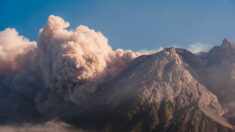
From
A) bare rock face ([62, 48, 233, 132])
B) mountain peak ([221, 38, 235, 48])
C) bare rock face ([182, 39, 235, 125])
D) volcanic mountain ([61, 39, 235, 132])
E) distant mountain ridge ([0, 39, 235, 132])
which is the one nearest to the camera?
bare rock face ([62, 48, 233, 132])

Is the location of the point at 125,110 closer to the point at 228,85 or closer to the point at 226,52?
the point at 228,85

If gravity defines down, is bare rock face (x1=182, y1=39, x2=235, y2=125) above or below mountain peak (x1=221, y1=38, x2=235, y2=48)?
below

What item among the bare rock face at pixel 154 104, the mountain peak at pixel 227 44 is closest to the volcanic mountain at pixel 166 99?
the bare rock face at pixel 154 104

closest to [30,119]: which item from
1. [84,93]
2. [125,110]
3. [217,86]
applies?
[84,93]

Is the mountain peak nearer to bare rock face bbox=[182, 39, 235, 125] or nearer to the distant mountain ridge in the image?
bare rock face bbox=[182, 39, 235, 125]

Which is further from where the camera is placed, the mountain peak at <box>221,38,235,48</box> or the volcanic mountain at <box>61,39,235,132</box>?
the mountain peak at <box>221,38,235,48</box>

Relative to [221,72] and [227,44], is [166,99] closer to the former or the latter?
[221,72]

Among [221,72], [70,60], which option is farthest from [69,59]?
[221,72]

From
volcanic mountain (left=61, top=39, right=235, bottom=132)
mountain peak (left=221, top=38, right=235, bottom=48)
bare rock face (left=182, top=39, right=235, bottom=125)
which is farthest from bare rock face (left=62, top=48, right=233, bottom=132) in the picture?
mountain peak (left=221, top=38, right=235, bottom=48)
